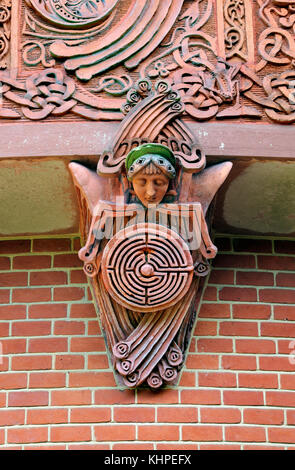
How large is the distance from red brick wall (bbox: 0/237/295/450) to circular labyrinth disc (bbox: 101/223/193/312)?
1.12 ft

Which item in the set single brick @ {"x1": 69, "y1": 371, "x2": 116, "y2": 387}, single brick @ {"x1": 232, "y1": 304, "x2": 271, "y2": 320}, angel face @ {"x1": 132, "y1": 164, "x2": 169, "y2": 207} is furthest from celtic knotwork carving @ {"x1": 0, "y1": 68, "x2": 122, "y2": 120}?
single brick @ {"x1": 69, "y1": 371, "x2": 116, "y2": 387}

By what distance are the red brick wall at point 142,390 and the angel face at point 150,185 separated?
23.5 inches

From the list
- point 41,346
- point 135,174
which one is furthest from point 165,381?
point 135,174

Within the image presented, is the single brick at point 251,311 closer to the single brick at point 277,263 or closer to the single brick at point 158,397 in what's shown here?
the single brick at point 277,263

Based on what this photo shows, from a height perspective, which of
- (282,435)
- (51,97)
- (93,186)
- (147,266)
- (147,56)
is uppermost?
(147,56)

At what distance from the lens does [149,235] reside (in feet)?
15.0

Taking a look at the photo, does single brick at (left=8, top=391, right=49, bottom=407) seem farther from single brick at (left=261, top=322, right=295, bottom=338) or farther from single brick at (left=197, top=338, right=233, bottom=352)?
single brick at (left=261, top=322, right=295, bottom=338)

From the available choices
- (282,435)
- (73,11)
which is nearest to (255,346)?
(282,435)

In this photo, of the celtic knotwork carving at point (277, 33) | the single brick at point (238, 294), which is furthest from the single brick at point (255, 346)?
the celtic knotwork carving at point (277, 33)

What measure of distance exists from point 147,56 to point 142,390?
63.2 inches

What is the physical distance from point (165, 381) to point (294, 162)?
1181 millimetres

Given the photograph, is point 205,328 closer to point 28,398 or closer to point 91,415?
point 91,415

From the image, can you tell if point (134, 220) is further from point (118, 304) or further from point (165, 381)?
point (165, 381)

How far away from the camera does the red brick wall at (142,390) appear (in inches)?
179
